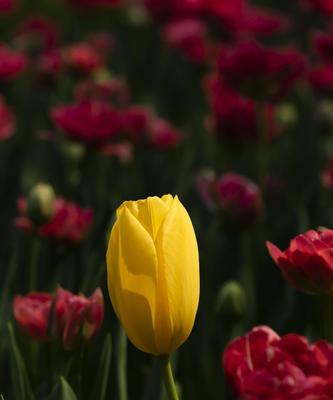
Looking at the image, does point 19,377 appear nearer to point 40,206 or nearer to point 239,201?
point 40,206

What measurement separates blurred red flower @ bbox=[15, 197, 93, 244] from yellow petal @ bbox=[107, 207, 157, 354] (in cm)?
64

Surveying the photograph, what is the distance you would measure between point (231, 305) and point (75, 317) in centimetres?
29

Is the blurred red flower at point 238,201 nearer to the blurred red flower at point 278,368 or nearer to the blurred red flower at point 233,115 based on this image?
the blurred red flower at point 233,115

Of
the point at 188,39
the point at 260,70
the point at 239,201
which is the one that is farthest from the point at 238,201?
the point at 188,39

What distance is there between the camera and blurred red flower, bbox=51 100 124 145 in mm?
1674

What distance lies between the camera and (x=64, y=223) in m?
1.37

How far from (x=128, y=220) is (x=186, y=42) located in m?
1.86

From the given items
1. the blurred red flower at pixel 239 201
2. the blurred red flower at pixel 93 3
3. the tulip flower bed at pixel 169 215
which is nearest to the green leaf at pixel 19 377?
the tulip flower bed at pixel 169 215

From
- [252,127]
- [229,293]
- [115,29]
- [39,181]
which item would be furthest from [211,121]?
[115,29]

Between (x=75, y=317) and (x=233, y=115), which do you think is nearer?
(x=75, y=317)

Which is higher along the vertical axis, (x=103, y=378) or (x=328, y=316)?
(x=328, y=316)

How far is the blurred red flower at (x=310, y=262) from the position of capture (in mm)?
780

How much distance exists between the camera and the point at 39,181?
1923 mm

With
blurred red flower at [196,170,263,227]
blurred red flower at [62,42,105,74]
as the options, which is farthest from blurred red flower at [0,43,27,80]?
blurred red flower at [196,170,263,227]
